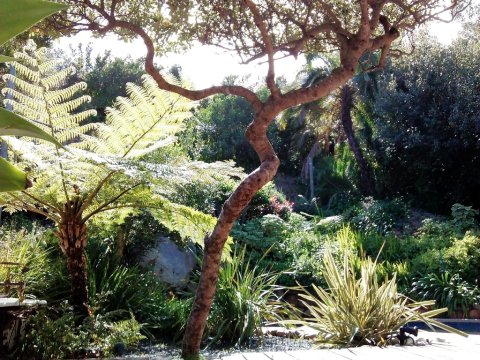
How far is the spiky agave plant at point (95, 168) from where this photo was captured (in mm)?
4906

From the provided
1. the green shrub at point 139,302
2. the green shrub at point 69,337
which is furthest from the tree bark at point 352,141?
the green shrub at point 69,337

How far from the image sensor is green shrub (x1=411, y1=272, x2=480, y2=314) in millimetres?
9164

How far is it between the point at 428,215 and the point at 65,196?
468 inches

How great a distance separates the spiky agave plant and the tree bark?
12.3 m

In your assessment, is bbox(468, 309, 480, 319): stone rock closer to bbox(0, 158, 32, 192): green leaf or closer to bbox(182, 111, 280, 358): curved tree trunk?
bbox(182, 111, 280, 358): curved tree trunk

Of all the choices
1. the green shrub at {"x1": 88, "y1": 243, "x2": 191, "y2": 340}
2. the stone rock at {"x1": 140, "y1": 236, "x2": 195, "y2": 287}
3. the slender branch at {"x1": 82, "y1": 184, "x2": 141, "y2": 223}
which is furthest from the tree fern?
the stone rock at {"x1": 140, "y1": 236, "x2": 195, "y2": 287}

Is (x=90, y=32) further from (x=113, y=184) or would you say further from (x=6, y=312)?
(x=6, y=312)

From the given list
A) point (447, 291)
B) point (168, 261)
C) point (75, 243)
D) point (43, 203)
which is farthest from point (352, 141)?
point (43, 203)

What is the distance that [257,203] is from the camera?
13578 millimetres

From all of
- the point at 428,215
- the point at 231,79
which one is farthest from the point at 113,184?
the point at 231,79

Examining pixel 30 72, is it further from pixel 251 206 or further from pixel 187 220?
pixel 251 206

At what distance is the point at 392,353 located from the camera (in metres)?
4.49

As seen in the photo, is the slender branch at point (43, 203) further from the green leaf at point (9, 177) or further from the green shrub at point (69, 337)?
the green leaf at point (9, 177)

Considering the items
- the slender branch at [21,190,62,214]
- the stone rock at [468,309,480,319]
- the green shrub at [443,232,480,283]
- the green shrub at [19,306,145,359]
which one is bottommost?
the green shrub at [19,306,145,359]
